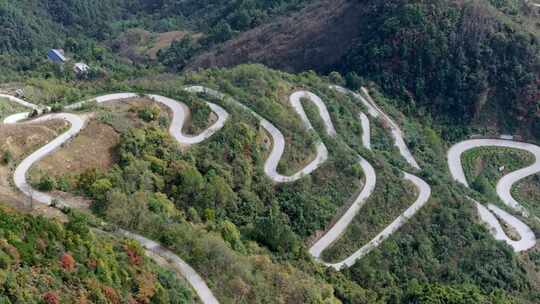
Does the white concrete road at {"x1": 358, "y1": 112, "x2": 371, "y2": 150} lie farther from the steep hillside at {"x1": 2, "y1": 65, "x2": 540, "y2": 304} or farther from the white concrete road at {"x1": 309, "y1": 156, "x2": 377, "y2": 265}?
the white concrete road at {"x1": 309, "y1": 156, "x2": 377, "y2": 265}

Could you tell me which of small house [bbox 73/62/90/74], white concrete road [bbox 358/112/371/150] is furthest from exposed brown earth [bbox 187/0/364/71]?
small house [bbox 73/62/90/74]

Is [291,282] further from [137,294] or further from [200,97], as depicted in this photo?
[200,97]

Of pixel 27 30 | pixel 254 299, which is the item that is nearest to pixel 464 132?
pixel 254 299

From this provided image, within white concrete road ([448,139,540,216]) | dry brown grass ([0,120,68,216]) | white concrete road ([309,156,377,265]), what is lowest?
white concrete road ([448,139,540,216])

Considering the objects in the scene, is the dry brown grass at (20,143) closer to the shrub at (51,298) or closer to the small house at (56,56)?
the shrub at (51,298)

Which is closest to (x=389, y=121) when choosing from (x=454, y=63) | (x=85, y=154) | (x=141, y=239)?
(x=454, y=63)

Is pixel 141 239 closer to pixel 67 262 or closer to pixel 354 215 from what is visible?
pixel 67 262
